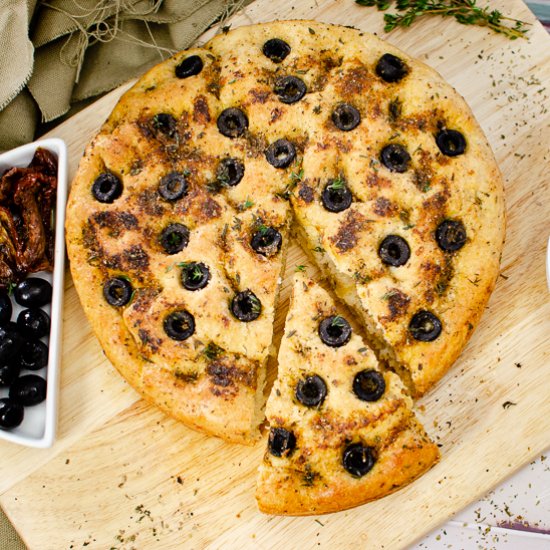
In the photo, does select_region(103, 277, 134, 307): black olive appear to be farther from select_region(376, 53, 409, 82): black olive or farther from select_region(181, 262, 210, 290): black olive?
select_region(376, 53, 409, 82): black olive

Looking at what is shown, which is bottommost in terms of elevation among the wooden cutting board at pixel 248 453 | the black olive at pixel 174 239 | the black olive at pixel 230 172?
the wooden cutting board at pixel 248 453

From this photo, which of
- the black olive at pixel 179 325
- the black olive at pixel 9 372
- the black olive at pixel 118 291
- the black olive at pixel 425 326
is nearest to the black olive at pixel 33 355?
the black olive at pixel 9 372

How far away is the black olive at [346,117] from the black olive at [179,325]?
1.68m

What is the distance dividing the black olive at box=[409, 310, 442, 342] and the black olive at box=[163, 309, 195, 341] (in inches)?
58.1

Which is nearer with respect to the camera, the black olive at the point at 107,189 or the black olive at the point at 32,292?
the black olive at the point at 107,189

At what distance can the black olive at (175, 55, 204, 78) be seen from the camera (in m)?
5.26

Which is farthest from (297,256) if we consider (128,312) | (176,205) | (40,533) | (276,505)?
(40,533)

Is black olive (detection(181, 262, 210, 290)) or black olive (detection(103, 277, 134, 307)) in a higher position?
black olive (detection(181, 262, 210, 290))

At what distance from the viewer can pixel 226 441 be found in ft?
16.5

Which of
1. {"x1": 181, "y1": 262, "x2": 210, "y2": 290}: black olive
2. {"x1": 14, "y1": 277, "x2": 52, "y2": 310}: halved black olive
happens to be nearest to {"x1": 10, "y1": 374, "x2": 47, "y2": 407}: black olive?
{"x1": 14, "y1": 277, "x2": 52, "y2": 310}: halved black olive

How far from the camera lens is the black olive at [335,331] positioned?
192 inches

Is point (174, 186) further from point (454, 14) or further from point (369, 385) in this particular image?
point (454, 14)

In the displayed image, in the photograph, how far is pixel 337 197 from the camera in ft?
16.6

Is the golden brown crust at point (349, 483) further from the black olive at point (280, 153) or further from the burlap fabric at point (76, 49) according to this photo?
the burlap fabric at point (76, 49)
